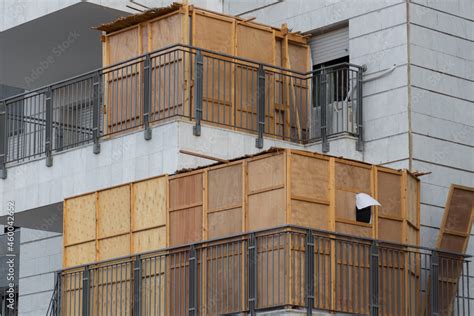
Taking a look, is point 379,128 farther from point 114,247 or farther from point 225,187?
point 114,247

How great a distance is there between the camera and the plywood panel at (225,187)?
25406 millimetres

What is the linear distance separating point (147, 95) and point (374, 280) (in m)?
5.63

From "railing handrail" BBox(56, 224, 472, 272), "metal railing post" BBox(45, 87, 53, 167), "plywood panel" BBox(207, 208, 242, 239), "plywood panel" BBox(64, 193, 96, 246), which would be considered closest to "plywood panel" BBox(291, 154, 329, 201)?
"railing handrail" BBox(56, 224, 472, 272)

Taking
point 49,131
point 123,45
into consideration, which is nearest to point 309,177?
point 123,45

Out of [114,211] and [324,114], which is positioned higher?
[324,114]

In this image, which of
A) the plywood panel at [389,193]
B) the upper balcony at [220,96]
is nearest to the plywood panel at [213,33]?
the upper balcony at [220,96]

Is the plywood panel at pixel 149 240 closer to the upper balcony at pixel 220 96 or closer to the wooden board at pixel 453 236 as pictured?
the upper balcony at pixel 220 96

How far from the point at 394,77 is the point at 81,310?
285 inches

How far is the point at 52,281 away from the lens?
33.8 metres

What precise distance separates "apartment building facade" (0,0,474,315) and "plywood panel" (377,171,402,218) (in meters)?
0.96

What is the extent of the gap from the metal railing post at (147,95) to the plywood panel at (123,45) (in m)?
1.43

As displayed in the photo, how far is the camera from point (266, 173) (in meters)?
25.0

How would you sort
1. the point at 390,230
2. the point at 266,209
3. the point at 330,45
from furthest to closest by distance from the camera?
1. the point at 330,45
2. the point at 390,230
3. the point at 266,209

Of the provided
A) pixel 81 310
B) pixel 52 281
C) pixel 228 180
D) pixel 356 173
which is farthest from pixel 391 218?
pixel 52 281
